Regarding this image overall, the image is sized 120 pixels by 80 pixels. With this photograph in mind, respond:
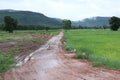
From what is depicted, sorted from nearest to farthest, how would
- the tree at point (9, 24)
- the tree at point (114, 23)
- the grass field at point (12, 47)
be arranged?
the grass field at point (12, 47) < the tree at point (9, 24) < the tree at point (114, 23)

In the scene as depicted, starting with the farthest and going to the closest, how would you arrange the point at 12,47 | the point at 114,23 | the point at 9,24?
the point at 114,23 → the point at 9,24 → the point at 12,47

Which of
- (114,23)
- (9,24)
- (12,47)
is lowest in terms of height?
(114,23)

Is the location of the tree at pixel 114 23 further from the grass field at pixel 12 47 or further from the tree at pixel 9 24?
the grass field at pixel 12 47

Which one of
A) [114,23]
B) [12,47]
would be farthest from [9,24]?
[12,47]

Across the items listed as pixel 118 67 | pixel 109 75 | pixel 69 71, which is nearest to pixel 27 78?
pixel 69 71

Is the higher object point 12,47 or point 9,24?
point 12,47

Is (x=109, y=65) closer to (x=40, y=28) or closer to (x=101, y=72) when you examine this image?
(x=101, y=72)

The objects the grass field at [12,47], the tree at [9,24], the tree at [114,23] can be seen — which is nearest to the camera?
the grass field at [12,47]

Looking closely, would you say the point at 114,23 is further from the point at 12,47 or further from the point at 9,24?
the point at 12,47

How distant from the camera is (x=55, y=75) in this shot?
50.2ft

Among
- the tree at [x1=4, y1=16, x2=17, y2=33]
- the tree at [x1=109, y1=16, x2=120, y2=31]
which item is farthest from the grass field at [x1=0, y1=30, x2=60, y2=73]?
the tree at [x1=109, y1=16, x2=120, y2=31]

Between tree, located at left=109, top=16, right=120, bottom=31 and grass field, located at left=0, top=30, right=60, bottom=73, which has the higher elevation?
grass field, located at left=0, top=30, right=60, bottom=73

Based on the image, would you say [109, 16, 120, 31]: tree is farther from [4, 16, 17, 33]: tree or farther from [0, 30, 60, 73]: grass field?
[0, 30, 60, 73]: grass field

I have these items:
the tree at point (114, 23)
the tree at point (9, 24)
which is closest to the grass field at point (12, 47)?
the tree at point (9, 24)
